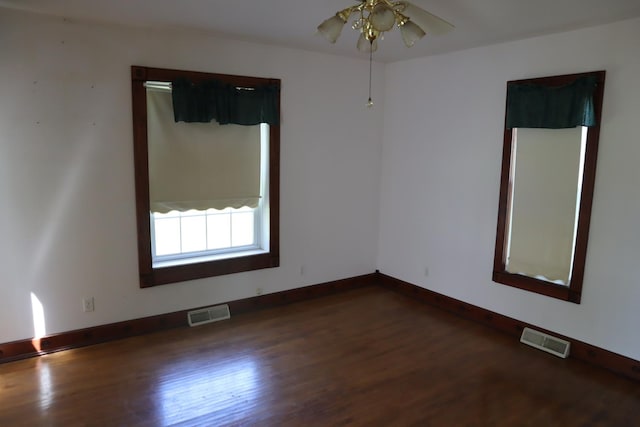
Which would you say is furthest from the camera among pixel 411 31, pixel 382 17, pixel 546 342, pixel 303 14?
pixel 546 342

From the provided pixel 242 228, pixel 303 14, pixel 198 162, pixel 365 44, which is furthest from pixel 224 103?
pixel 365 44

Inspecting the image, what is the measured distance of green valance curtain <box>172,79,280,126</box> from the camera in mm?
3584

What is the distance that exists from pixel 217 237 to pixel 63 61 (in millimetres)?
1914

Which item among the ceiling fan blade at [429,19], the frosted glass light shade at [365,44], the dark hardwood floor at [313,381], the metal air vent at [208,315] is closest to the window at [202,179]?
the metal air vent at [208,315]

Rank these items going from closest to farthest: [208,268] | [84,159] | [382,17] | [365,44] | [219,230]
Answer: [382,17] < [365,44] < [84,159] < [208,268] < [219,230]

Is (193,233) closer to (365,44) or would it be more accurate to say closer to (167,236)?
(167,236)

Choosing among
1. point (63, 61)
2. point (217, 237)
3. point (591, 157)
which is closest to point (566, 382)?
point (591, 157)

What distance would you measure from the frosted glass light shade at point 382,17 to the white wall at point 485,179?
202cm

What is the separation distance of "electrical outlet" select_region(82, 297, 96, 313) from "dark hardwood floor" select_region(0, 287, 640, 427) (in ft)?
1.01

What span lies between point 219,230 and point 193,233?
0.26m

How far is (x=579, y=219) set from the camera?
334 cm

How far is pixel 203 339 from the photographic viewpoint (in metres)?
3.63

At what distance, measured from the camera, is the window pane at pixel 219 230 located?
13.4 ft

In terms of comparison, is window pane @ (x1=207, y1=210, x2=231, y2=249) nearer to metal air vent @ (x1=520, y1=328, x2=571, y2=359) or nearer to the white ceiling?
the white ceiling
